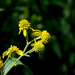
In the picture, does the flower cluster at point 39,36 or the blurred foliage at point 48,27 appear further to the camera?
the blurred foliage at point 48,27

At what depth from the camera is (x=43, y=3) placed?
10.7ft

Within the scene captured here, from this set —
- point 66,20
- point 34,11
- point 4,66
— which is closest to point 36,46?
point 4,66

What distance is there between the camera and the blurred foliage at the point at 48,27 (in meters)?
3.09

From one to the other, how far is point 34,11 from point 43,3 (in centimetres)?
20

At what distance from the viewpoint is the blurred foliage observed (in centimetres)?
309

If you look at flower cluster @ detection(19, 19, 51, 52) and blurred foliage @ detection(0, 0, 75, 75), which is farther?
blurred foliage @ detection(0, 0, 75, 75)

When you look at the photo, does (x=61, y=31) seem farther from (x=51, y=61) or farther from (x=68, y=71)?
(x=68, y=71)

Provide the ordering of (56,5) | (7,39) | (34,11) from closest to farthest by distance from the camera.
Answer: (7,39)
(34,11)
(56,5)

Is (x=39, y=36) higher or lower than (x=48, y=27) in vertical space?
lower

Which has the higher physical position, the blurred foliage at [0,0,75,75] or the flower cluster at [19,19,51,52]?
the blurred foliage at [0,0,75,75]

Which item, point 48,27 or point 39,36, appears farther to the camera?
point 48,27

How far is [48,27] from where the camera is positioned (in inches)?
130

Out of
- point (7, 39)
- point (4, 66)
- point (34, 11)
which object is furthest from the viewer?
point (34, 11)

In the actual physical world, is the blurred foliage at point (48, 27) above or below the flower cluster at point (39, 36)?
above
